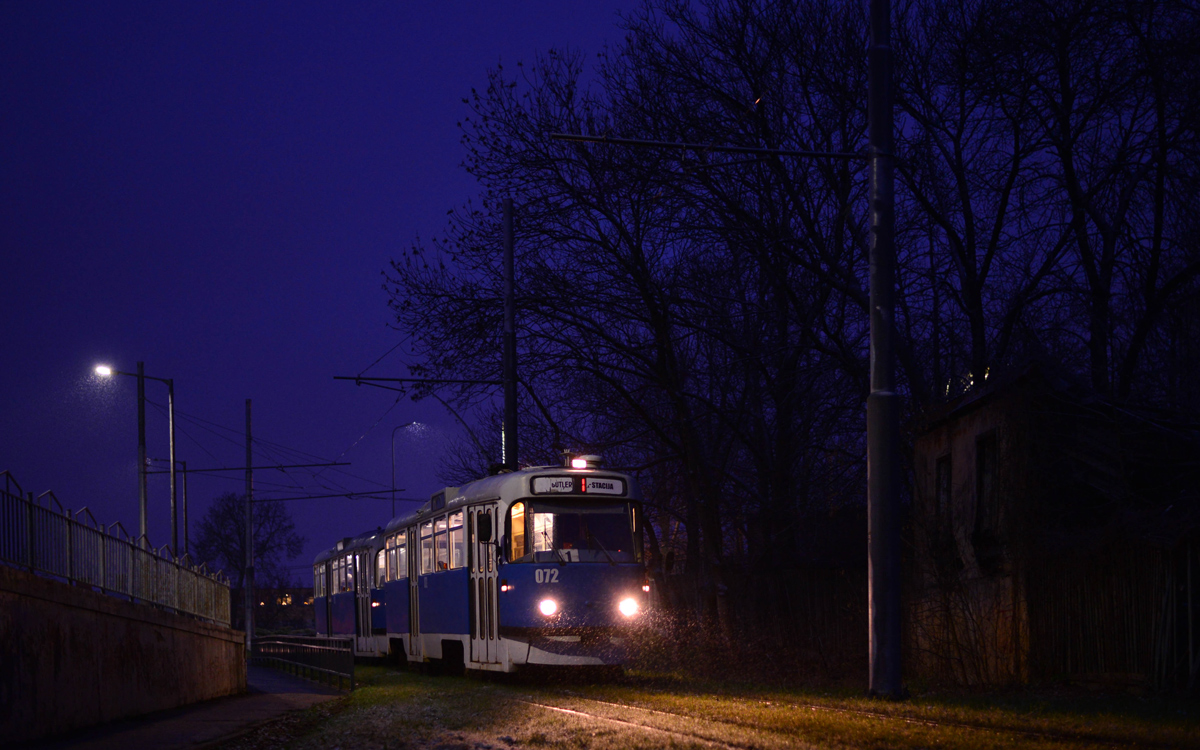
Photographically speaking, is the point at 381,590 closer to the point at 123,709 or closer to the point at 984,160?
the point at 123,709


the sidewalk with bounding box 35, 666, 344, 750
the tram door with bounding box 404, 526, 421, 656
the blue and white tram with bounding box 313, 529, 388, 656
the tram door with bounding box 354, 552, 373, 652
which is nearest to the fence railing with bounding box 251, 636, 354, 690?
the blue and white tram with bounding box 313, 529, 388, 656

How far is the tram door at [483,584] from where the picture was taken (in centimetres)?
1975

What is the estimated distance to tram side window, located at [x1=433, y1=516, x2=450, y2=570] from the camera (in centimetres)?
2303

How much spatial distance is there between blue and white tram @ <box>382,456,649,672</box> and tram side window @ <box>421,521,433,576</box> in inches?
123

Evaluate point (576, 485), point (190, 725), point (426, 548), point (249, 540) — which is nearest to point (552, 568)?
point (576, 485)

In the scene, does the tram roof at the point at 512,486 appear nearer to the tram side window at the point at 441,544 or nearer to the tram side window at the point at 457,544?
the tram side window at the point at 457,544

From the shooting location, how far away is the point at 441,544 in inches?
927

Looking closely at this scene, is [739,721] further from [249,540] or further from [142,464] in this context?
[249,540]

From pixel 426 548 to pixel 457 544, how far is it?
9.50 feet

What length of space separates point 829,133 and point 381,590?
608 inches

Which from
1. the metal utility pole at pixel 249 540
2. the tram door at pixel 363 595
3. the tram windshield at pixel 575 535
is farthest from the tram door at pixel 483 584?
the metal utility pole at pixel 249 540

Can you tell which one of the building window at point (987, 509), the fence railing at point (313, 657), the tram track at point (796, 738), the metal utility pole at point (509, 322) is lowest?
the fence railing at point (313, 657)

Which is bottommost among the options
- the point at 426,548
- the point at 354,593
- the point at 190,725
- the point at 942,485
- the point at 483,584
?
the point at 354,593

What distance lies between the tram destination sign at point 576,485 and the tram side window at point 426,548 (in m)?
5.64
